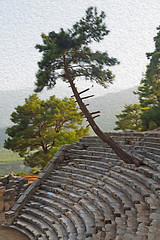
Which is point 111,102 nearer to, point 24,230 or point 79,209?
point 24,230

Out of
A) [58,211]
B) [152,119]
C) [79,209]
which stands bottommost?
[58,211]

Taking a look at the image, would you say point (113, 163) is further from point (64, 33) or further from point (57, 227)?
point (64, 33)

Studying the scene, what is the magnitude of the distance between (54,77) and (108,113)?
381ft

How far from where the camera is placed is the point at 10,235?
34.3 feet

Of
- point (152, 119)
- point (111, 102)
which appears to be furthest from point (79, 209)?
point (111, 102)

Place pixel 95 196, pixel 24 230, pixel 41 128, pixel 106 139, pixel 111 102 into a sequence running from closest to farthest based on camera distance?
pixel 95 196, pixel 106 139, pixel 24 230, pixel 41 128, pixel 111 102

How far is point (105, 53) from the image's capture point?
11039mm

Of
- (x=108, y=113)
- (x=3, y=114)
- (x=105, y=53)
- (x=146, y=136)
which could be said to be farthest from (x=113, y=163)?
(x=3, y=114)

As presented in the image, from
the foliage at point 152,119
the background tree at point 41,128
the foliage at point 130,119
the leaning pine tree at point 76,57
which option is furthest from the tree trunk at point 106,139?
the foliage at point 130,119

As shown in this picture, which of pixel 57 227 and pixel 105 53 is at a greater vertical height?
pixel 105 53

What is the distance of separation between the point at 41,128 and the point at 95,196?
56.9 feet

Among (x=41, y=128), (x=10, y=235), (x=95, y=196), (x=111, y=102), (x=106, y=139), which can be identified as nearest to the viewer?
(x=95, y=196)

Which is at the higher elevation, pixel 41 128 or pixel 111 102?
pixel 111 102

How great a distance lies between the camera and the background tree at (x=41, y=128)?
24.2 m
